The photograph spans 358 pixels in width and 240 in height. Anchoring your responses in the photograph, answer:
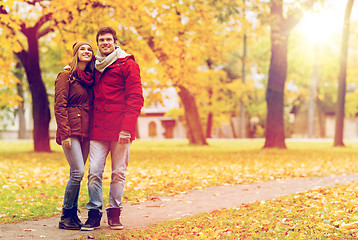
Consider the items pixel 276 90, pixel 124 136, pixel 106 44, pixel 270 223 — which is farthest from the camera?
pixel 276 90

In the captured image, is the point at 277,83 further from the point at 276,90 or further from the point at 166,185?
the point at 166,185

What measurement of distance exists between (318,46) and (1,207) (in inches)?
1595

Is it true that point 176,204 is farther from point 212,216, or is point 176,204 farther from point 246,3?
point 246,3

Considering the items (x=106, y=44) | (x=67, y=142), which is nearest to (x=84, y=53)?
(x=106, y=44)

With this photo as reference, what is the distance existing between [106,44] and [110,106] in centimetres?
72

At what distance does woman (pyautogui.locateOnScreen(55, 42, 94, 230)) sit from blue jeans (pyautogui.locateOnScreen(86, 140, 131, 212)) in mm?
179

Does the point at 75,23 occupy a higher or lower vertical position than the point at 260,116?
higher

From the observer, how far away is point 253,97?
1939 inches

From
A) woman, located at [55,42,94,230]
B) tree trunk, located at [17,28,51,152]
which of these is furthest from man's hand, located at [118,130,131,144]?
tree trunk, located at [17,28,51,152]

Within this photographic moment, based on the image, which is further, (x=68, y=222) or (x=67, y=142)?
(x=68, y=222)

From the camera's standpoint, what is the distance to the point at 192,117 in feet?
97.1

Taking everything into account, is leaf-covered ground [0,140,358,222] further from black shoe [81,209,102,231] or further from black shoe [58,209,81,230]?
black shoe [81,209,102,231]

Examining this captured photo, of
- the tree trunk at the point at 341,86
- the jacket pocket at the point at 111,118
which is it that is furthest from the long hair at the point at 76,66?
the tree trunk at the point at 341,86

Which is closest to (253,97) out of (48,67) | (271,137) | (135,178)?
(48,67)
